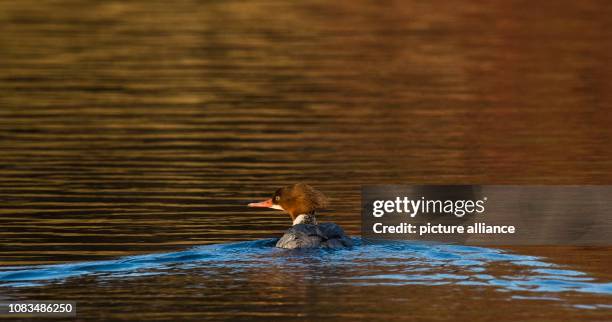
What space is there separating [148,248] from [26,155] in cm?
704

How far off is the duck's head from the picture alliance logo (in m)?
0.71

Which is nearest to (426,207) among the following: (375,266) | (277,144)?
(375,266)

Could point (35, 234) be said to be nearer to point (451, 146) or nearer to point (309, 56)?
point (451, 146)

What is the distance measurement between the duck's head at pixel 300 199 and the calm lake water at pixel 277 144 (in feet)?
1.82

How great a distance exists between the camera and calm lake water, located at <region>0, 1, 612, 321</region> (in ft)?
42.9

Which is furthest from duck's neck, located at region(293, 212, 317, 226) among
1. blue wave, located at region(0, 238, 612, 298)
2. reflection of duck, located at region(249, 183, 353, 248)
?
blue wave, located at region(0, 238, 612, 298)

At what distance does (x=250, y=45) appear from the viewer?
37531mm

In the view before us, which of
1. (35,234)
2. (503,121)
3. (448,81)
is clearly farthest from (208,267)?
(448,81)

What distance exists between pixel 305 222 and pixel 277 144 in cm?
686

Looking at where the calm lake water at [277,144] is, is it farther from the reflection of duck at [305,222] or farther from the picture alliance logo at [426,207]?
the picture alliance logo at [426,207]

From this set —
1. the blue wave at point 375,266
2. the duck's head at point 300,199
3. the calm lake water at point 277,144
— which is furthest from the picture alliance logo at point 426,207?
the blue wave at point 375,266

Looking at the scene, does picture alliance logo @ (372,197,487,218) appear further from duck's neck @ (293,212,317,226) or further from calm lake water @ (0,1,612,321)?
duck's neck @ (293,212,317,226)

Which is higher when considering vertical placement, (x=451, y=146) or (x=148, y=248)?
(x=451, y=146)

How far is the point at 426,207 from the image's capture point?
17.1 m
